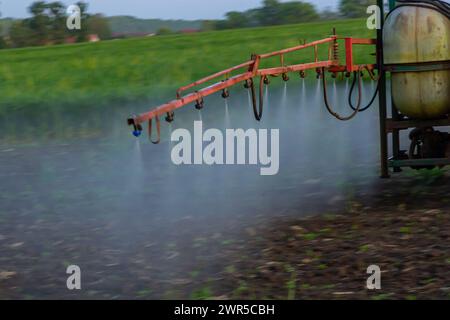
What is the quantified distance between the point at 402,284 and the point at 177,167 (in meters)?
5.39

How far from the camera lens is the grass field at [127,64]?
17.7 meters

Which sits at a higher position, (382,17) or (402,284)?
(382,17)

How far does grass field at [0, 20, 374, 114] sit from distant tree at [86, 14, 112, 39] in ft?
1.51

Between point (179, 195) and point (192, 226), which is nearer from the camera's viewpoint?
point (192, 226)

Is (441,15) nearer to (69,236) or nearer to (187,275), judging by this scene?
(187,275)

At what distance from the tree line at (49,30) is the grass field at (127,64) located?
0.36m

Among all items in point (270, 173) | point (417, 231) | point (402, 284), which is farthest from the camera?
point (270, 173)

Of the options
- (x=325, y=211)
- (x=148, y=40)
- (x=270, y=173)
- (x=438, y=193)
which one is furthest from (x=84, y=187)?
(x=148, y=40)

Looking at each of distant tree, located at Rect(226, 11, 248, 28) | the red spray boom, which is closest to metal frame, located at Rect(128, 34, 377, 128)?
the red spray boom

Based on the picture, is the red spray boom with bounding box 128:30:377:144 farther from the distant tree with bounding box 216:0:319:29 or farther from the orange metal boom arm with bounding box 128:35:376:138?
the distant tree with bounding box 216:0:319:29

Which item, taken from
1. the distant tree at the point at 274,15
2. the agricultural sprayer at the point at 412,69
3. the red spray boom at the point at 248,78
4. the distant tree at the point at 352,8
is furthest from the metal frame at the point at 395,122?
the distant tree at the point at 274,15

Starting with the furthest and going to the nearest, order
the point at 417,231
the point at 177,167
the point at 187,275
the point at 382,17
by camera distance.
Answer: the point at 177,167 < the point at 382,17 < the point at 417,231 < the point at 187,275

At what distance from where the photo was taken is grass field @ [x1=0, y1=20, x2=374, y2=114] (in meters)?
17.7

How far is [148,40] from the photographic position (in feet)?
67.9
